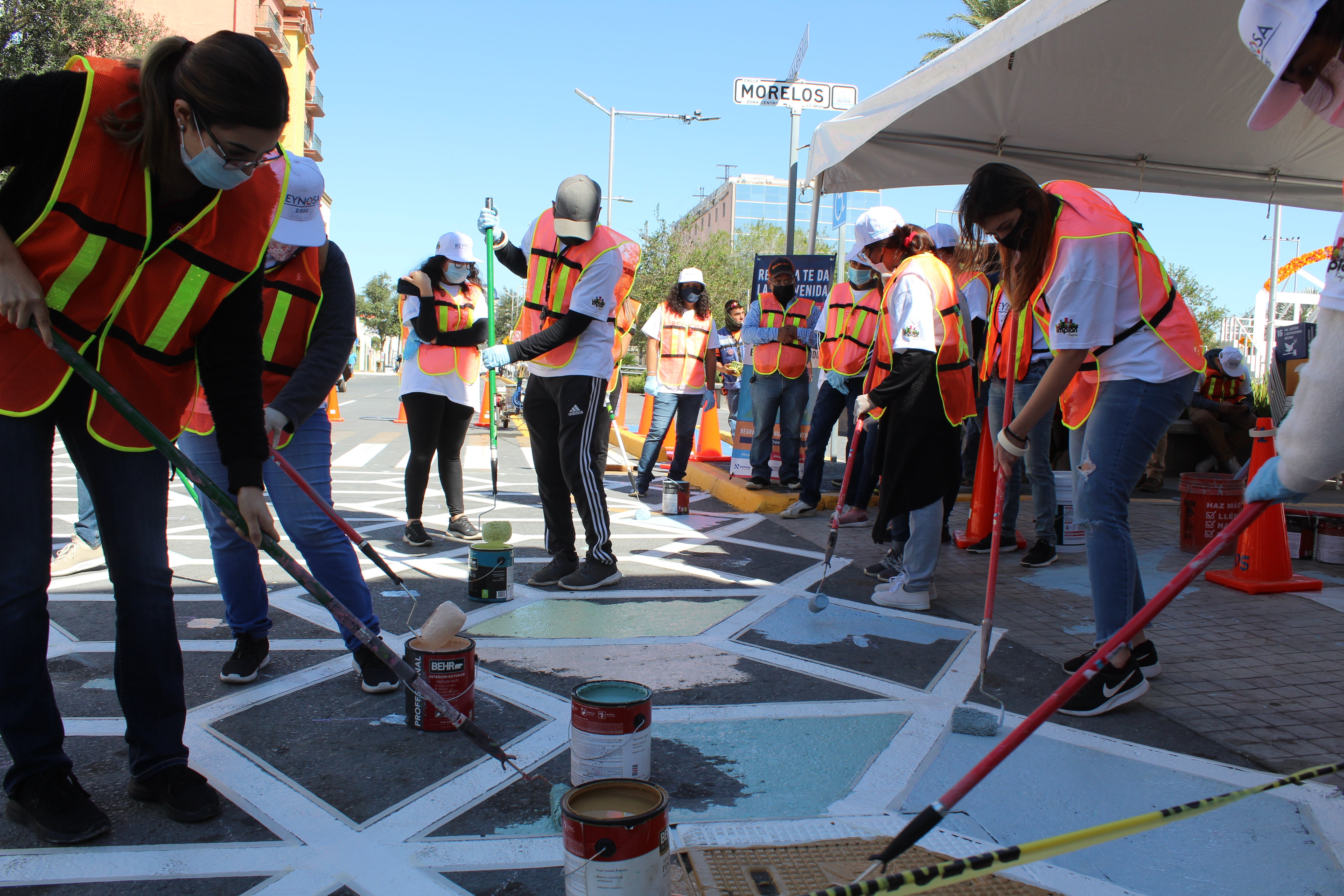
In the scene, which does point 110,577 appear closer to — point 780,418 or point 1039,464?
point 1039,464

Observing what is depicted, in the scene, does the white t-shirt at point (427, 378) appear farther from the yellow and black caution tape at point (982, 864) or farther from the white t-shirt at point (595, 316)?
the yellow and black caution tape at point (982, 864)

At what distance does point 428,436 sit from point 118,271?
3822 millimetres

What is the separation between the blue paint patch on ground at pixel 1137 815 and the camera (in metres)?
2.13

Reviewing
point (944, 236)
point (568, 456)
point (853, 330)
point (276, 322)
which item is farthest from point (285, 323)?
point (853, 330)

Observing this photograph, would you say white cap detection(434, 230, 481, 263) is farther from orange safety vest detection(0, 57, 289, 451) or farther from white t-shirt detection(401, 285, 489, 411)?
orange safety vest detection(0, 57, 289, 451)

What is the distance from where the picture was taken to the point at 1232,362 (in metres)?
10.0

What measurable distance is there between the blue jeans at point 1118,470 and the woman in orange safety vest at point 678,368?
536cm

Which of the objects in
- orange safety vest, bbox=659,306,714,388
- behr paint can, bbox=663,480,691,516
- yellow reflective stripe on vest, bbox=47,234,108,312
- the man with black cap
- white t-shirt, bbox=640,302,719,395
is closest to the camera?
yellow reflective stripe on vest, bbox=47,234,108,312

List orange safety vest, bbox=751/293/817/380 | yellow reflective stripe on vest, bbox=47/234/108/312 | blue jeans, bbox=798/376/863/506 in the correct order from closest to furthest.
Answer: yellow reflective stripe on vest, bbox=47/234/108/312 → blue jeans, bbox=798/376/863/506 → orange safety vest, bbox=751/293/817/380

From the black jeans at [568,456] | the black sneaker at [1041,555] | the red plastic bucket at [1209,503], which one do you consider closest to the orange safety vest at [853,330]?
the black sneaker at [1041,555]

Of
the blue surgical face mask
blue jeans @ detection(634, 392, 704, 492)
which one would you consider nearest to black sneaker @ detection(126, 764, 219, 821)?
the blue surgical face mask

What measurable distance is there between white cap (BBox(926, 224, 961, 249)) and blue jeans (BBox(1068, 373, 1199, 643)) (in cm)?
292

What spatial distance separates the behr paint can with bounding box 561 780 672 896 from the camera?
69.7 inches

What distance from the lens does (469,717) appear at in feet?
9.62
